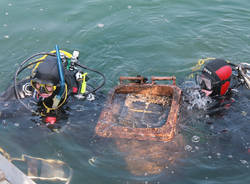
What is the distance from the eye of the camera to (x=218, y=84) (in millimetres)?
4117

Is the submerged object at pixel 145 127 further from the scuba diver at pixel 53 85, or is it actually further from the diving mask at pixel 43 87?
the diving mask at pixel 43 87

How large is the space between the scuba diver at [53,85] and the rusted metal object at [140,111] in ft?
1.65

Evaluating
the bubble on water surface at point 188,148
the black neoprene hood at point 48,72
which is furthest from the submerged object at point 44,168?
the bubble on water surface at point 188,148

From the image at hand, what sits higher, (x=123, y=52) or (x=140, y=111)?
(x=123, y=52)

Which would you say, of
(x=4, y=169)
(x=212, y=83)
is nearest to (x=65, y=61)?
(x=4, y=169)

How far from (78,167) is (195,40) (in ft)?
14.9

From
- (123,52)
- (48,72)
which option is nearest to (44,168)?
(48,72)

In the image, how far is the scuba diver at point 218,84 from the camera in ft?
13.5

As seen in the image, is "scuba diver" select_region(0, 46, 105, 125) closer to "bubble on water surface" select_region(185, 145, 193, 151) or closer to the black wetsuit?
the black wetsuit

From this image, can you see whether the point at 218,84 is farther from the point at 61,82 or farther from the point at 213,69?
the point at 61,82

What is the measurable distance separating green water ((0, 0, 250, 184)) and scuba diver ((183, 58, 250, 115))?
0.73 ft

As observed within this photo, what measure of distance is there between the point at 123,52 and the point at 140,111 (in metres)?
2.78

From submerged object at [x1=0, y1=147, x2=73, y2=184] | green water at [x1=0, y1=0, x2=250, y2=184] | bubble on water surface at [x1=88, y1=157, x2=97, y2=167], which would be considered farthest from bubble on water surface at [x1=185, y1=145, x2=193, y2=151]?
submerged object at [x1=0, y1=147, x2=73, y2=184]

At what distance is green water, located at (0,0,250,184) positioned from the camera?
12.9 ft
